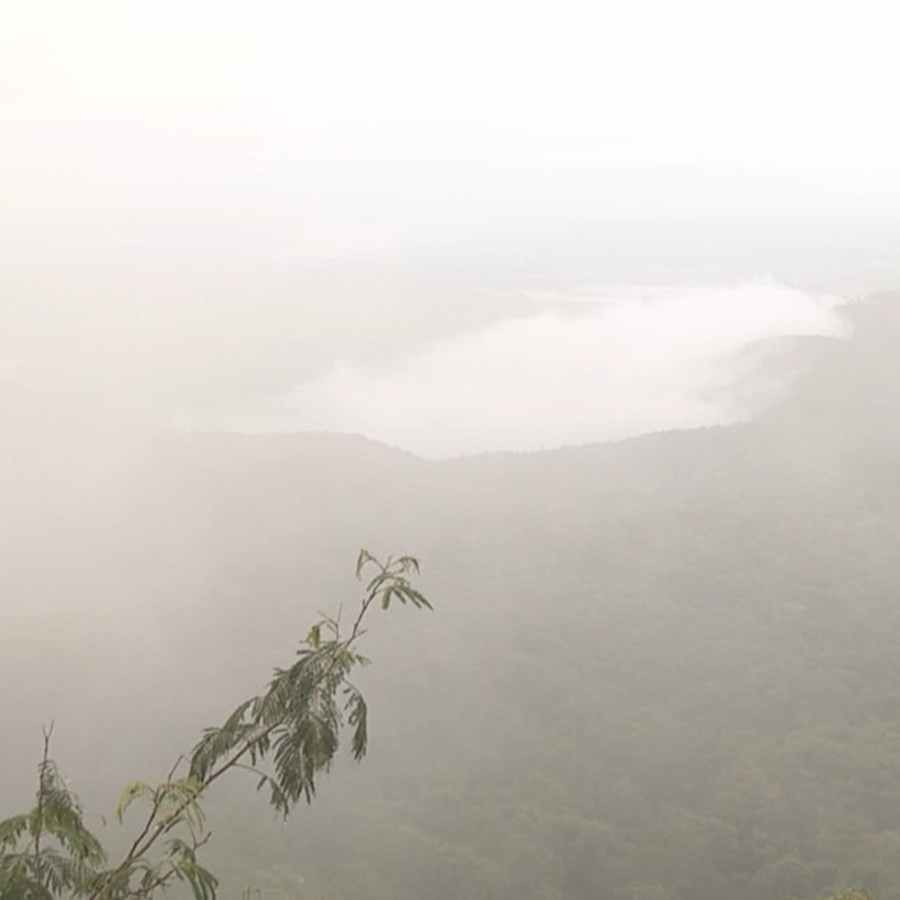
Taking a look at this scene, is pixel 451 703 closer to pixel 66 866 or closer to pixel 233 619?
pixel 233 619

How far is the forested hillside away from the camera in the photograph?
9769cm

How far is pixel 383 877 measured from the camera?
321ft

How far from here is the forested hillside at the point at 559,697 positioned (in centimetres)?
9769

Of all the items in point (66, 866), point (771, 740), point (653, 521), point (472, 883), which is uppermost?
point (653, 521)

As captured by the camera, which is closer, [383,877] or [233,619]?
[383,877]

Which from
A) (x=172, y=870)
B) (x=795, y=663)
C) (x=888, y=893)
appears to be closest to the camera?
(x=172, y=870)

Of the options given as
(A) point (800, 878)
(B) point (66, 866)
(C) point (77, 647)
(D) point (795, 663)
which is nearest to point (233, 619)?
(C) point (77, 647)

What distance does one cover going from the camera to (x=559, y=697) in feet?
453

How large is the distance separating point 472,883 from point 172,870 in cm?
9505

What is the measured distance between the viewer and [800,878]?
88.2m

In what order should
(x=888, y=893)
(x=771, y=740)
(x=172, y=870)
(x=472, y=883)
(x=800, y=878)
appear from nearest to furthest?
(x=172, y=870) < (x=888, y=893) < (x=800, y=878) < (x=472, y=883) < (x=771, y=740)

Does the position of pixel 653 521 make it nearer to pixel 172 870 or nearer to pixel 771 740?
pixel 771 740

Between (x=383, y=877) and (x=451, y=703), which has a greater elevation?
(x=451, y=703)

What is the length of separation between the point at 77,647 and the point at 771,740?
332ft
